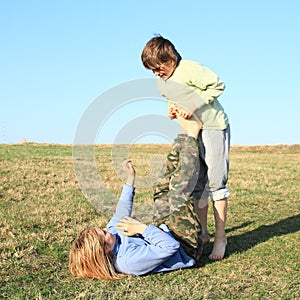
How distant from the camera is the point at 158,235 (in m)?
4.10

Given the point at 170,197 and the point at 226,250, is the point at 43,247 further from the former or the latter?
the point at 226,250

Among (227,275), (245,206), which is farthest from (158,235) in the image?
(245,206)

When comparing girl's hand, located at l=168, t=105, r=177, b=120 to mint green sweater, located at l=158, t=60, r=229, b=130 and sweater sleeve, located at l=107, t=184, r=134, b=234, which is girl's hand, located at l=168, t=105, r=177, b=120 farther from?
sweater sleeve, located at l=107, t=184, r=134, b=234

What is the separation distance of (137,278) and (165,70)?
6.64 ft

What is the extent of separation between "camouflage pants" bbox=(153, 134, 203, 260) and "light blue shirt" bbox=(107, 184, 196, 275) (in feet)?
0.45

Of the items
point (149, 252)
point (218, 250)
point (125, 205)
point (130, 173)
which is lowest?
point (218, 250)

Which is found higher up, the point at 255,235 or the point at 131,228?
the point at 131,228

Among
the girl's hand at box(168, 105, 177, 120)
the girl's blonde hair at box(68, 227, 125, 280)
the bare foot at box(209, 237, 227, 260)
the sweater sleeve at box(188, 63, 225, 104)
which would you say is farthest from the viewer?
the girl's hand at box(168, 105, 177, 120)

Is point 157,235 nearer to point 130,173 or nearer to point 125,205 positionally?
point 125,205

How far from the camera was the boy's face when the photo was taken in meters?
4.86

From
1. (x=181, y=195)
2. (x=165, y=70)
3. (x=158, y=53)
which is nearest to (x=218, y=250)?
(x=181, y=195)

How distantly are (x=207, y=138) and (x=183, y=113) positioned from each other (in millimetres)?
346

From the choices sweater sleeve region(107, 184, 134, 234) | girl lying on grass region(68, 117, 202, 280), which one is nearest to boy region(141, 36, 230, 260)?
girl lying on grass region(68, 117, 202, 280)

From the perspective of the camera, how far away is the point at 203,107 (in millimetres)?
4883
